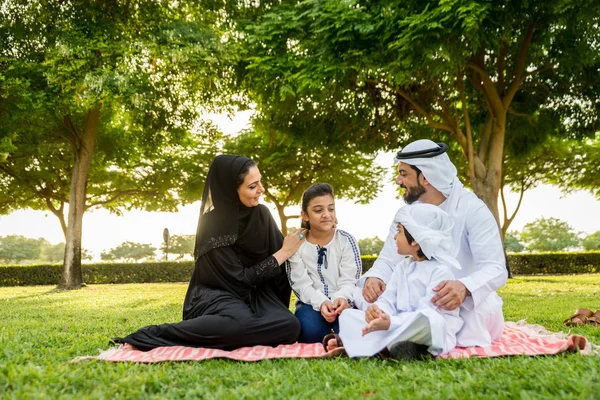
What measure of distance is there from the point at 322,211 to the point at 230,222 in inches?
34.2

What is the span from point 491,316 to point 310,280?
1.58 m

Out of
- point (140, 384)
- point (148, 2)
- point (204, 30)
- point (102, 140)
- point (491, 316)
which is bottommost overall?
point (140, 384)

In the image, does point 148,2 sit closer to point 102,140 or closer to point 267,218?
point 102,140

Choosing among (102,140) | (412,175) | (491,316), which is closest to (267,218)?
(412,175)

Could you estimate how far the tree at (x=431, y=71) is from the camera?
11633 millimetres

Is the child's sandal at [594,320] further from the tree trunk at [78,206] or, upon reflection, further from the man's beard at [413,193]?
the tree trunk at [78,206]

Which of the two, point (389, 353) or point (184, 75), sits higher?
point (184, 75)

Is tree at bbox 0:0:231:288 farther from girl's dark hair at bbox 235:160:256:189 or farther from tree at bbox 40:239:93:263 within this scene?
tree at bbox 40:239:93:263

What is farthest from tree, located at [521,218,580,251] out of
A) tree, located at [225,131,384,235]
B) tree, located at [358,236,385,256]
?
tree, located at [225,131,384,235]

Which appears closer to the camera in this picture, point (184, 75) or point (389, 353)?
point (389, 353)

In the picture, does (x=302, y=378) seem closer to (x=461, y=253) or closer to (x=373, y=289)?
A: (x=373, y=289)

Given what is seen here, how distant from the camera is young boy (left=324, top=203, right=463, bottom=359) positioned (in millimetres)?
3879

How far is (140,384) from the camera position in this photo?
11.2ft

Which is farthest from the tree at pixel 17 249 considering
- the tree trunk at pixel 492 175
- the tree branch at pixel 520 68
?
the tree branch at pixel 520 68
